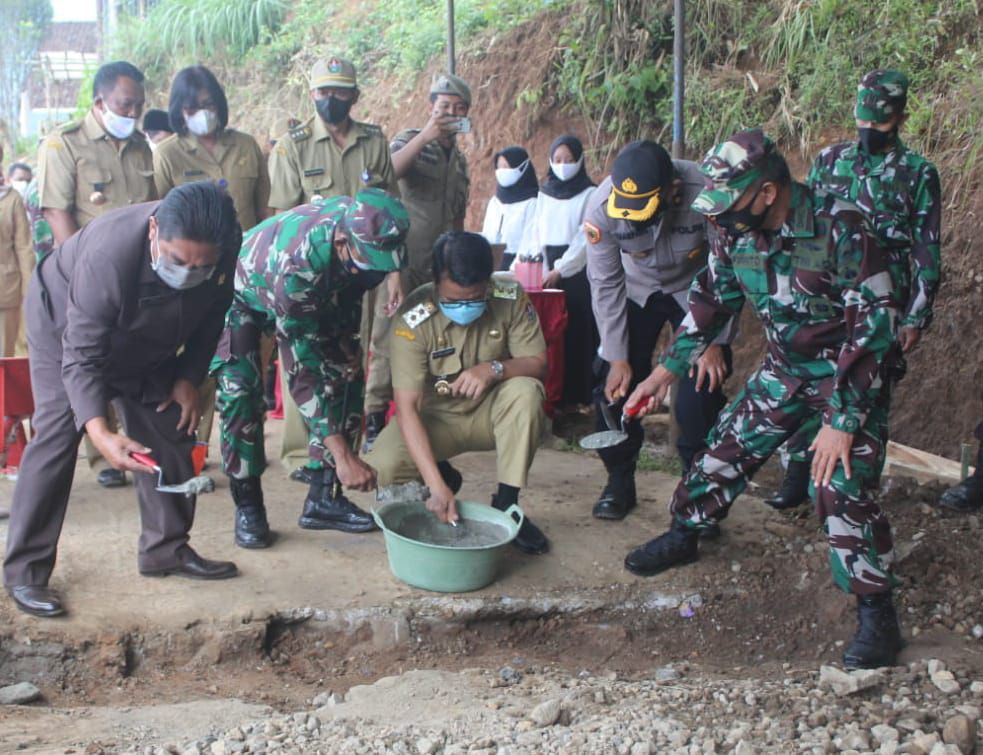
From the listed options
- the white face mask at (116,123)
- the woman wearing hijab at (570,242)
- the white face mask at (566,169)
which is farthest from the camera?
the white face mask at (566,169)

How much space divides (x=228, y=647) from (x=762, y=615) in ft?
6.68

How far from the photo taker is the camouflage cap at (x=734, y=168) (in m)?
3.10

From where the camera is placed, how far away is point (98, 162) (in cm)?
487

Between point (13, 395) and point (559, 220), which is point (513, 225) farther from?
point (13, 395)

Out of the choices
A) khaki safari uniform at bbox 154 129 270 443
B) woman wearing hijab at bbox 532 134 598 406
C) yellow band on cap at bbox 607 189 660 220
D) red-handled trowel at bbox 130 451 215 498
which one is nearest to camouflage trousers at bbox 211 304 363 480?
red-handled trowel at bbox 130 451 215 498

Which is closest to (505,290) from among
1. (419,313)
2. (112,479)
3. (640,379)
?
(419,313)

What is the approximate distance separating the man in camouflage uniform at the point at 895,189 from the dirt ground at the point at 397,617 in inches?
28.1

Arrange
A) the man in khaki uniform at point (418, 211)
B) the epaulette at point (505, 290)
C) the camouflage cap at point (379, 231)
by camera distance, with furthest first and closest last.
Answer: the man in khaki uniform at point (418, 211) < the epaulette at point (505, 290) < the camouflage cap at point (379, 231)

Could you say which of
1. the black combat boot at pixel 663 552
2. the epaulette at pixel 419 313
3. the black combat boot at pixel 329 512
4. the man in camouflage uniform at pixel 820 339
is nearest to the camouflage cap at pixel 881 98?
the man in camouflage uniform at pixel 820 339

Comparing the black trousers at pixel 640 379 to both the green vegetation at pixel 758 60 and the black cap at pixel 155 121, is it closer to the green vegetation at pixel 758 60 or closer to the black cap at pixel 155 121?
the green vegetation at pixel 758 60

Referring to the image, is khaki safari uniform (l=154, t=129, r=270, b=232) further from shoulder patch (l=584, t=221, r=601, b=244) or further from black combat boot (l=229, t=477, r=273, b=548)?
shoulder patch (l=584, t=221, r=601, b=244)

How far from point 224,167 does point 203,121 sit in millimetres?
263

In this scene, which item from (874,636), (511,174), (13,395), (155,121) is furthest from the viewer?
(511,174)

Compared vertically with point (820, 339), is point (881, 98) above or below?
above
